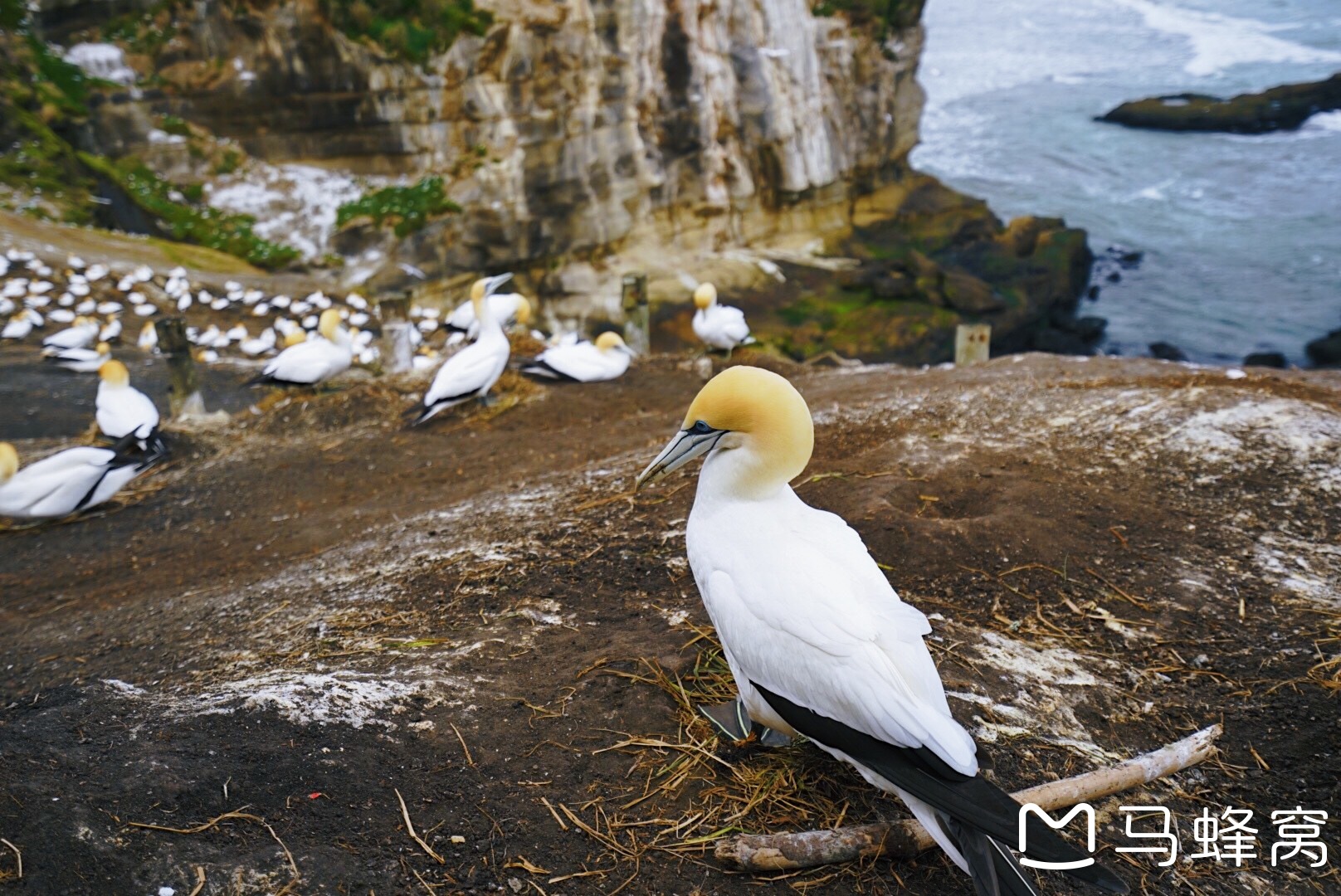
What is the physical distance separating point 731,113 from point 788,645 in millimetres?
20057

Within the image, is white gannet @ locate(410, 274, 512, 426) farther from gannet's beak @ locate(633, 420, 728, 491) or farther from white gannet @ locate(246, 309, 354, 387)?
gannet's beak @ locate(633, 420, 728, 491)

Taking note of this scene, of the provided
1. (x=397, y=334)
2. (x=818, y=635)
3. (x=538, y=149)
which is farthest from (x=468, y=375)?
(x=538, y=149)

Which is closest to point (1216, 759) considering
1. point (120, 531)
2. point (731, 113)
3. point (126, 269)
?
point (120, 531)

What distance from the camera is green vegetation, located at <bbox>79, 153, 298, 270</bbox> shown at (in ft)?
54.3

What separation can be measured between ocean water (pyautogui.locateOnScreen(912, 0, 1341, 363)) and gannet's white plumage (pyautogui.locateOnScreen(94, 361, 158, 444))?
20155 mm

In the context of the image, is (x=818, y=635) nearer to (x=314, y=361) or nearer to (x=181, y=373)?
(x=314, y=361)

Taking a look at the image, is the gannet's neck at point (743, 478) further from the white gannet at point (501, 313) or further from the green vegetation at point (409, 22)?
the green vegetation at point (409, 22)

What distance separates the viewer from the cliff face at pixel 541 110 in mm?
17047

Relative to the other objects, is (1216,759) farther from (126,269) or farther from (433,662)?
(126,269)

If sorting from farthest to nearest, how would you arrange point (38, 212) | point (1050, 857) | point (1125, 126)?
point (1125, 126)
point (38, 212)
point (1050, 857)

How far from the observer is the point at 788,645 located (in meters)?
2.31

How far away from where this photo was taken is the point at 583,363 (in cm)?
845

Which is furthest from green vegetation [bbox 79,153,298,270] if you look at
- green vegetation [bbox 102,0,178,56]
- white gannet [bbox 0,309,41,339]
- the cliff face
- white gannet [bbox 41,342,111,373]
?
white gannet [bbox 41,342,111,373]

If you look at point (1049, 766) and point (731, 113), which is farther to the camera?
point (731, 113)
